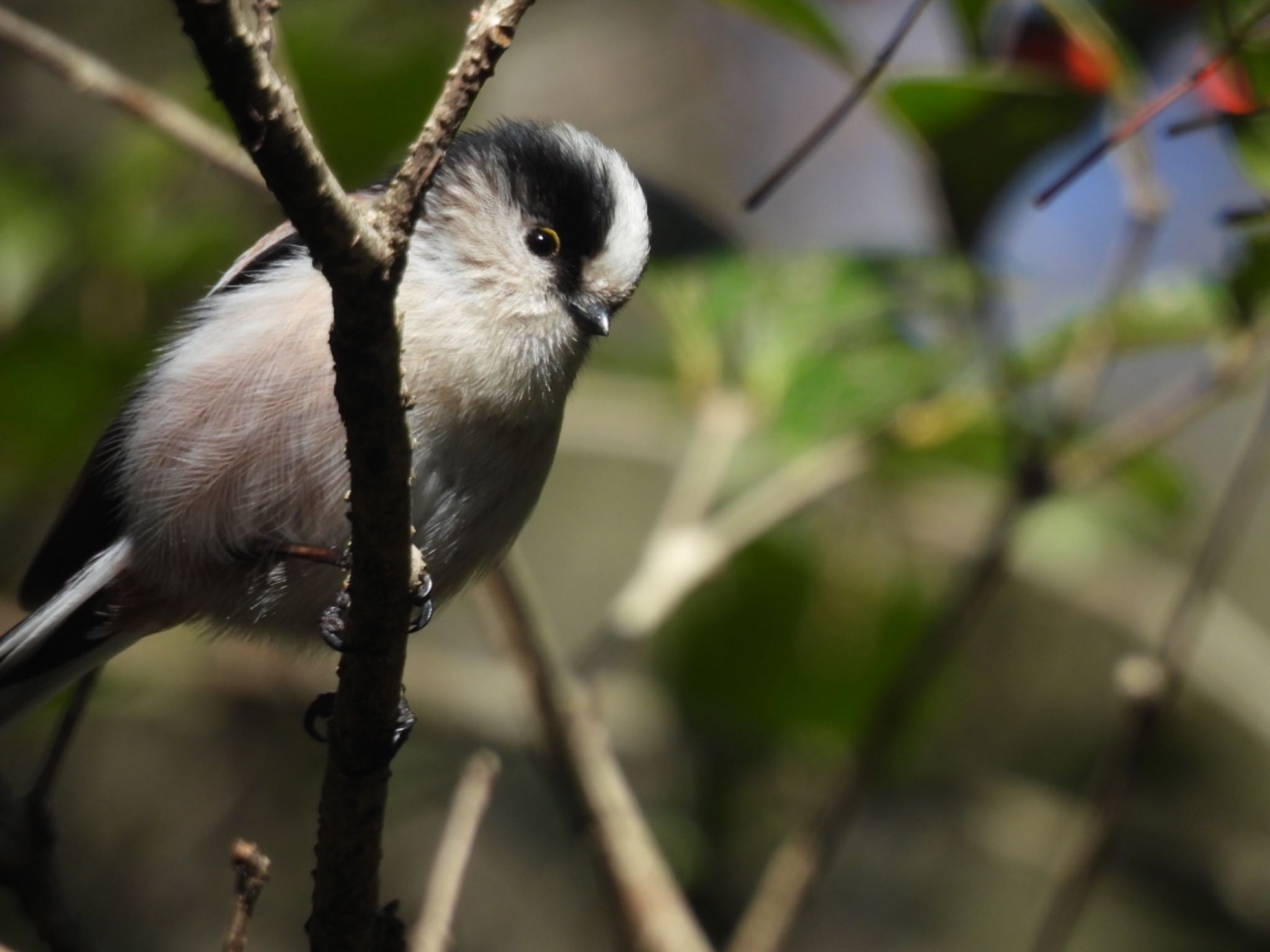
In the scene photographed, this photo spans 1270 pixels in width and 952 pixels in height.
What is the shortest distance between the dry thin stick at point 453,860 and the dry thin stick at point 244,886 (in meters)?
0.36

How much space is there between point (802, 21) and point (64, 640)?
1701mm

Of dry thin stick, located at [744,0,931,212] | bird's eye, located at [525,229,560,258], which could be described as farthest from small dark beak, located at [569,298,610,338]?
dry thin stick, located at [744,0,931,212]

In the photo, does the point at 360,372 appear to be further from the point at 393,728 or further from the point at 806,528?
the point at 806,528

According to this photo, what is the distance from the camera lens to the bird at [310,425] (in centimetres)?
209

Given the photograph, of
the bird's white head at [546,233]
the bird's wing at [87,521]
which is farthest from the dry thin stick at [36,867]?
the bird's white head at [546,233]

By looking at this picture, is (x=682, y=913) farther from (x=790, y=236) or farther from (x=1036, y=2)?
(x=790, y=236)

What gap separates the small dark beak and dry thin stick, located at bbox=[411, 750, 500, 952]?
2.26ft

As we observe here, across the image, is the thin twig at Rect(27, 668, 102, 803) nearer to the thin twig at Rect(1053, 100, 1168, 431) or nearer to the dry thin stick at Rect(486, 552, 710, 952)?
the dry thin stick at Rect(486, 552, 710, 952)

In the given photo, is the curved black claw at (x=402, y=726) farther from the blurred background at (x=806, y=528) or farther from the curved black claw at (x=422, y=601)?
the blurred background at (x=806, y=528)

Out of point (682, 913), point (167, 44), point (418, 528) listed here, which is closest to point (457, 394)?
point (418, 528)

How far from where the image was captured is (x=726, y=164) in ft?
18.6

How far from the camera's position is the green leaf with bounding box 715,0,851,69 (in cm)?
259

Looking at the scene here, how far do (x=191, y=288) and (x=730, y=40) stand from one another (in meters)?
3.08

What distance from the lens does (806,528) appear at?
3768 mm
